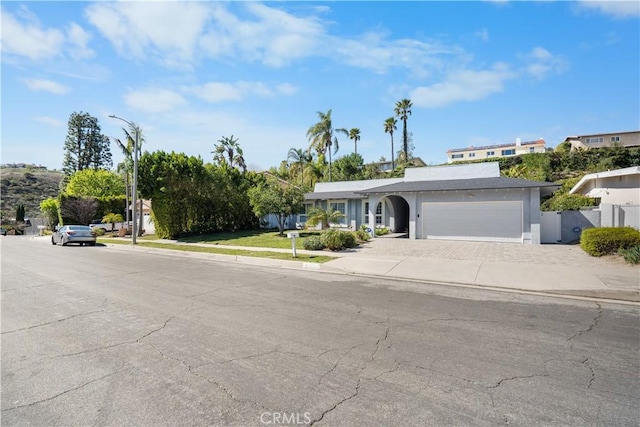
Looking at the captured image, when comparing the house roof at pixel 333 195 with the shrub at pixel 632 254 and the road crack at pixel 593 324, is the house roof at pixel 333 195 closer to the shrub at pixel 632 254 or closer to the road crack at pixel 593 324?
the shrub at pixel 632 254

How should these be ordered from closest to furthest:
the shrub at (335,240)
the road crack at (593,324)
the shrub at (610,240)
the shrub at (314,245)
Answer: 1. the road crack at (593,324)
2. the shrub at (610,240)
3. the shrub at (335,240)
4. the shrub at (314,245)

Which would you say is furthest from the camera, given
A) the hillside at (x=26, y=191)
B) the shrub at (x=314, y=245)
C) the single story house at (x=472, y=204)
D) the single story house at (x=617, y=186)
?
the hillside at (x=26, y=191)

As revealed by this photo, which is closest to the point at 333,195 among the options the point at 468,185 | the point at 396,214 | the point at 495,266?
the point at 396,214

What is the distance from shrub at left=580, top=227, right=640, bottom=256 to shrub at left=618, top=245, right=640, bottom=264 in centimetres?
57

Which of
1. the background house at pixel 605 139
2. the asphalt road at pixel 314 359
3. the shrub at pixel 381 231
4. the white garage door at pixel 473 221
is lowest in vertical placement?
the asphalt road at pixel 314 359

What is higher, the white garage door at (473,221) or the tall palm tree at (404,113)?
the tall palm tree at (404,113)

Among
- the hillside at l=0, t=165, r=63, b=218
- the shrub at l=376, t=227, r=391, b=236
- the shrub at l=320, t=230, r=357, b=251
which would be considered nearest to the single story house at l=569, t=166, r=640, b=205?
the shrub at l=376, t=227, r=391, b=236

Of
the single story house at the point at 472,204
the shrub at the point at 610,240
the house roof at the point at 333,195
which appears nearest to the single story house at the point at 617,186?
the single story house at the point at 472,204

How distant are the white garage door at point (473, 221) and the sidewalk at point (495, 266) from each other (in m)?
1.61

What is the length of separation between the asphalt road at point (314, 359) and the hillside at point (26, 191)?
270ft

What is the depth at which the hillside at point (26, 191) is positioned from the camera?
72262 mm

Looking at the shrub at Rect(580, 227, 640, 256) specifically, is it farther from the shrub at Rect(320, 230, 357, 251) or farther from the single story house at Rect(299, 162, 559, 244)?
the shrub at Rect(320, 230, 357, 251)

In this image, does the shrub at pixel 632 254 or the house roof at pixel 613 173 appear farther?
the house roof at pixel 613 173

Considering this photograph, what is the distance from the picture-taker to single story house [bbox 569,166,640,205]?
2272cm
